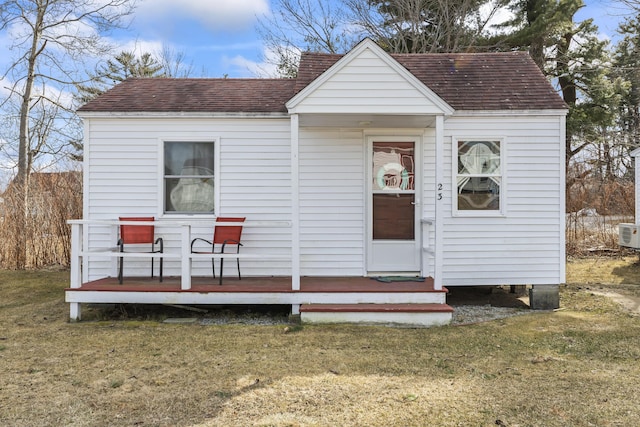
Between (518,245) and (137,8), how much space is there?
15536 millimetres

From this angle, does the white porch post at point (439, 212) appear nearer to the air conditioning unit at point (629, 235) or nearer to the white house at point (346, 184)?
the white house at point (346, 184)

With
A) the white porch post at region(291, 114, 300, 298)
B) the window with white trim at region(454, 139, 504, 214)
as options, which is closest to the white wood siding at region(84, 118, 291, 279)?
the white porch post at region(291, 114, 300, 298)

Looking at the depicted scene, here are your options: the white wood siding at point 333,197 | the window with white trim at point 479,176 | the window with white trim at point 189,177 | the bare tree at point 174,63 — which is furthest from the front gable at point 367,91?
the bare tree at point 174,63

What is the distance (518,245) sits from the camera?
6.66 m

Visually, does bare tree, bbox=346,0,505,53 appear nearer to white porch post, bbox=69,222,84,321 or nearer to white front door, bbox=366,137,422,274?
white front door, bbox=366,137,422,274

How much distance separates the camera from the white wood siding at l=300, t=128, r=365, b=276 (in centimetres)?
677

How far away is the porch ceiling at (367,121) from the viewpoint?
5992 mm

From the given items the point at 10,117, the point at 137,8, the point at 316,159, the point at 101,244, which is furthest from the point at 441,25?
the point at 10,117

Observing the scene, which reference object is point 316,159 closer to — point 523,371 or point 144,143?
point 144,143

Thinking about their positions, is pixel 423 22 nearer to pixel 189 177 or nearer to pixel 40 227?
pixel 189 177

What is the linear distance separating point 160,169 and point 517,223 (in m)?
5.43

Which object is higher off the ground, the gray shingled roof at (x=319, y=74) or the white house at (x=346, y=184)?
the gray shingled roof at (x=319, y=74)

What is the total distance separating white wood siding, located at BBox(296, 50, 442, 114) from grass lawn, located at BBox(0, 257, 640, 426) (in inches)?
108

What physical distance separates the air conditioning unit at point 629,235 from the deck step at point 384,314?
24.3ft
